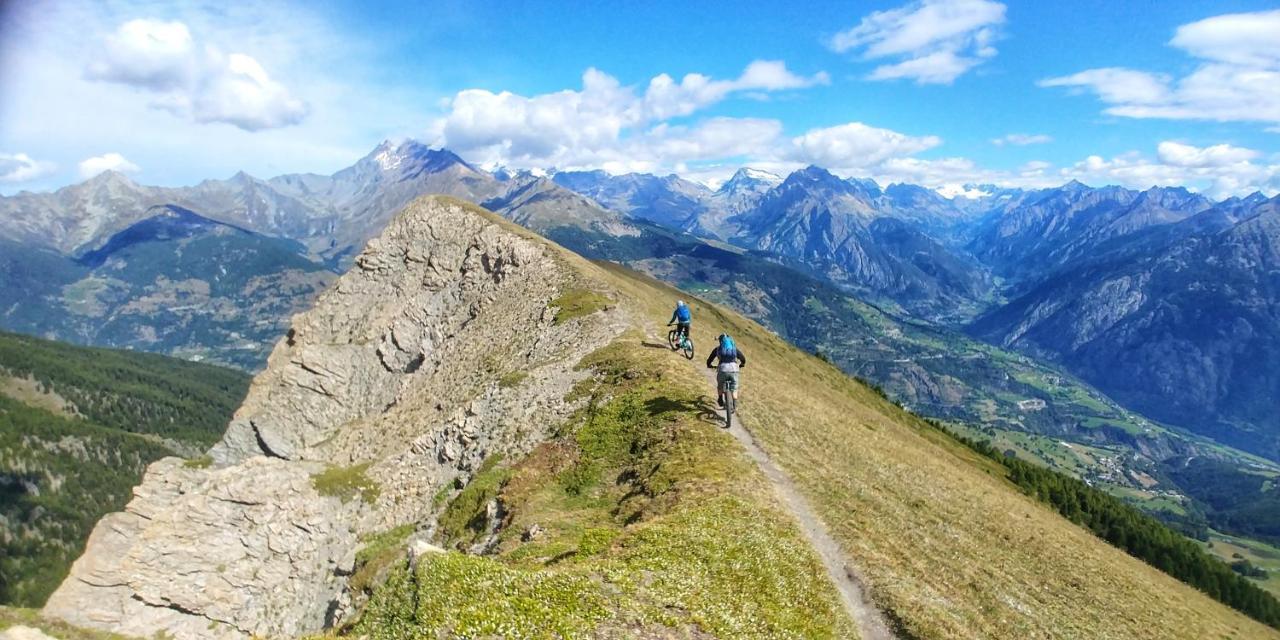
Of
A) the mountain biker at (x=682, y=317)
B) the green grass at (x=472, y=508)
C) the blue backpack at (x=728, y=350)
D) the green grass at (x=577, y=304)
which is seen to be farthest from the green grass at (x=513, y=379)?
the blue backpack at (x=728, y=350)

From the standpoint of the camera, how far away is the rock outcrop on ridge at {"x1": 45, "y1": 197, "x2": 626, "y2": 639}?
5600 centimetres

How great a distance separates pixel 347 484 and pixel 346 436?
21951mm

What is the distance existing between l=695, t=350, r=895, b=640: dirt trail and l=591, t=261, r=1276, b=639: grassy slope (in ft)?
2.16

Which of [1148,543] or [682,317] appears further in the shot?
[1148,543]

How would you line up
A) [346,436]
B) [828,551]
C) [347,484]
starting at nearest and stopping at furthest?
[828,551], [347,484], [346,436]

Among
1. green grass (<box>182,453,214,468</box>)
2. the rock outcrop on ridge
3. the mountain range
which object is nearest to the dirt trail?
the mountain range

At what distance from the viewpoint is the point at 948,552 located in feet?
103

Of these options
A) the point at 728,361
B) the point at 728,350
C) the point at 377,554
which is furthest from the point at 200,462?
the point at 728,350

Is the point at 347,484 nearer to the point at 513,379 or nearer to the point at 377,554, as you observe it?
the point at 377,554

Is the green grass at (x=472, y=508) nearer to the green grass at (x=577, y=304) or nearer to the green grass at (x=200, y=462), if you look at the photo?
the green grass at (x=577, y=304)

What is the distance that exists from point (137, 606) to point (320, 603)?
2488 centimetres

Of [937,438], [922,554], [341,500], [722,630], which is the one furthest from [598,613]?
[937,438]

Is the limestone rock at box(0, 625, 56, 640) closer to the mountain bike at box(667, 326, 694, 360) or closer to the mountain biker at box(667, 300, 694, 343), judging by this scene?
the mountain biker at box(667, 300, 694, 343)

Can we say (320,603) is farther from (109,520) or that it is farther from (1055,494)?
(1055,494)
